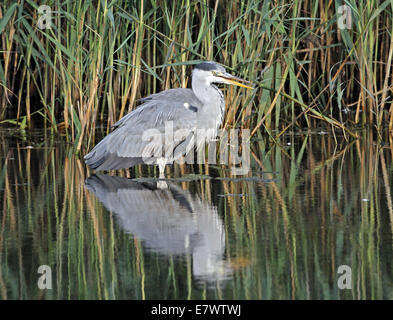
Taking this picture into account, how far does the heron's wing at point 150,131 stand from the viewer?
19.8ft

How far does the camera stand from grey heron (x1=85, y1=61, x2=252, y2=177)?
6043 mm

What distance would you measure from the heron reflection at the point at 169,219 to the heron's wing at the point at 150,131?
18 centimetres

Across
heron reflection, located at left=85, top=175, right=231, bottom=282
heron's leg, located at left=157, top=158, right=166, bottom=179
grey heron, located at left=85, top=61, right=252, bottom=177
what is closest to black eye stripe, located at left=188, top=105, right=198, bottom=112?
grey heron, located at left=85, top=61, right=252, bottom=177

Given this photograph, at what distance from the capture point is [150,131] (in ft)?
20.1

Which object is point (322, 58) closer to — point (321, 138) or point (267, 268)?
point (321, 138)

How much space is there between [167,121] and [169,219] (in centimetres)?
153

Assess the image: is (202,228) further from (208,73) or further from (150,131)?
(208,73)

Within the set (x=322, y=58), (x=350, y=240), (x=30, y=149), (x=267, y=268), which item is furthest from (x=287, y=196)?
(x=322, y=58)

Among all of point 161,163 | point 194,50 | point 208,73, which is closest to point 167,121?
point 161,163

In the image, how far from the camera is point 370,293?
331cm

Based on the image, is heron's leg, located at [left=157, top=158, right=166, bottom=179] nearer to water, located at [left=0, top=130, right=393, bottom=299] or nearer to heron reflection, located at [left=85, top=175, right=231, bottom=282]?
water, located at [left=0, top=130, right=393, bottom=299]

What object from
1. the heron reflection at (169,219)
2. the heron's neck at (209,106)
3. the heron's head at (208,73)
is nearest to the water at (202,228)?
the heron reflection at (169,219)

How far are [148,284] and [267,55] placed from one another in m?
4.34

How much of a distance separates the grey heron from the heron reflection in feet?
0.66
